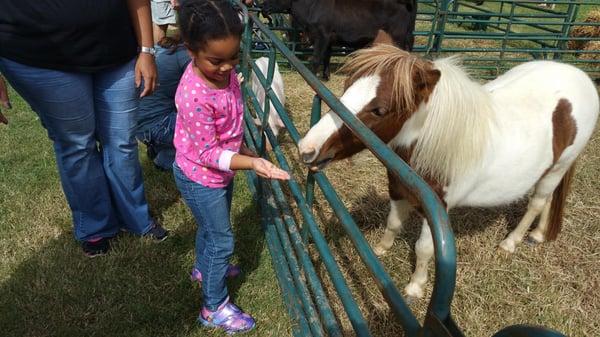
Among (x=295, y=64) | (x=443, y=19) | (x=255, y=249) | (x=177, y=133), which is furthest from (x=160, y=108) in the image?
(x=443, y=19)

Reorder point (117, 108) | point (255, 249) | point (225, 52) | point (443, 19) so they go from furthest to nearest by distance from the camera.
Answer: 1. point (443, 19)
2. point (255, 249)
3. point (117, 108)
4. point (225, 52)

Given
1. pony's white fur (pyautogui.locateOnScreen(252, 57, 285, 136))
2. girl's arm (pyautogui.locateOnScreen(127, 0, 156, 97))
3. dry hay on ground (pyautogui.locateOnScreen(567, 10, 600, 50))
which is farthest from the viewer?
dry hay on ground (pyautogui.locateOnScreen(567, 10, 600, 50))

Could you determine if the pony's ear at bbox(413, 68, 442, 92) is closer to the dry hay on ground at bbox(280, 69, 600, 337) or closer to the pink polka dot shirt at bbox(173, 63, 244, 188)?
the pink polka dot shirt at bbox(173, 63, 244, 188)

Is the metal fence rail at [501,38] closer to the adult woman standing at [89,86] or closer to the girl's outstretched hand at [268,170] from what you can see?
the adult woman standing at [89,86]

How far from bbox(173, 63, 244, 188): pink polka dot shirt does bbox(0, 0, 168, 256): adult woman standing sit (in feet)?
1.88

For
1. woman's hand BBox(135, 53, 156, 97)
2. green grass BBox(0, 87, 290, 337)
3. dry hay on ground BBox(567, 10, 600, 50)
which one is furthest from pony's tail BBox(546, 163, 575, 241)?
dry hay on ground BBox(567, 10, 600, 50)

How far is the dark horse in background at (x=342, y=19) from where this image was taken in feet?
21.1

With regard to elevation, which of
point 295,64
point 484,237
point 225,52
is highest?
point 225,52

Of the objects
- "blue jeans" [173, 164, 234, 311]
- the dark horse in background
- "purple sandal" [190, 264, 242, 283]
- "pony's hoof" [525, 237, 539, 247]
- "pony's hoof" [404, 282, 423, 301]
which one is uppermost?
"blue jeans" [173, 164, 234, 311]

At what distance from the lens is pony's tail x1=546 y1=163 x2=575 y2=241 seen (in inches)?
116

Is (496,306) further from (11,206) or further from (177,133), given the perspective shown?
(11,206)

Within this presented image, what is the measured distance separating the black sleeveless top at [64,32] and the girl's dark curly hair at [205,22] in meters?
0.62

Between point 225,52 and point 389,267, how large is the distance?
1819 millimetres

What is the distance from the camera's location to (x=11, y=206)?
301 centimetres
